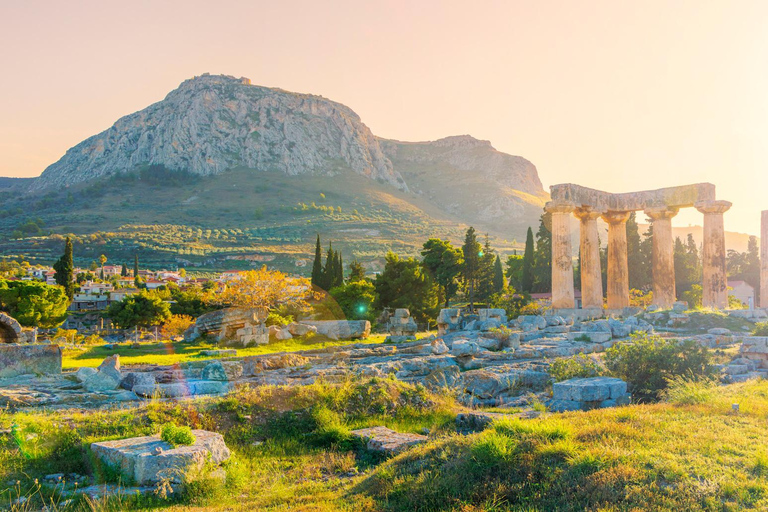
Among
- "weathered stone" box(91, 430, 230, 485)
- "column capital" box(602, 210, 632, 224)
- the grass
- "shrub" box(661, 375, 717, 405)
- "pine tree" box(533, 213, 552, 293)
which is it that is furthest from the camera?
"pine tree" box(533, 213, 552, 293)

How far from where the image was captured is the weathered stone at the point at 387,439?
26.3 ft

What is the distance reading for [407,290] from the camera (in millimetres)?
43500

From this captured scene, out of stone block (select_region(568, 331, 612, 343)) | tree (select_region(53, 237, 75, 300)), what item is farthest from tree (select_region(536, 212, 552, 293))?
tree (select_region(53, 237, 75, 300))

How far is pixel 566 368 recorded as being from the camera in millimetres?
12656

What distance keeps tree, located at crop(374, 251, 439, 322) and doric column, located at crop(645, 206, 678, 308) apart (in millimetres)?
16473

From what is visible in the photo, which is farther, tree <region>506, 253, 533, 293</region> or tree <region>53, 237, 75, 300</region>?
tree <region>506, 253, 533, 293</region>

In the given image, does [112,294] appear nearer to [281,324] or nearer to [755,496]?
[281,324]

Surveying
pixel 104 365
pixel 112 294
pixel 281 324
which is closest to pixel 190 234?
pixel 112 294

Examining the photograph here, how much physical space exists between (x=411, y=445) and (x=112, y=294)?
74113 mm

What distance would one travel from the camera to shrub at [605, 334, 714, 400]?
11.3 m

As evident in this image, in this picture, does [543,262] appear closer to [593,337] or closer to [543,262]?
[543,262]

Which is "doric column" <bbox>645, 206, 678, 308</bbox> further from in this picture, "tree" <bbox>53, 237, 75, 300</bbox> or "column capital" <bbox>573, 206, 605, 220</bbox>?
"tree" <bbox>53, 237, 75, 300</bbox>

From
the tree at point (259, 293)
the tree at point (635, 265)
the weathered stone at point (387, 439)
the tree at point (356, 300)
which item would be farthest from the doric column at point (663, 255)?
the weathered stone at point (387, 439)

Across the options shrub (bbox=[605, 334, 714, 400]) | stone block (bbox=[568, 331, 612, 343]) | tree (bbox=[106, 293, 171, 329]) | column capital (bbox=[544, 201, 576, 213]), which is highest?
column capital (bbox=[544, 201, 576, 213])
